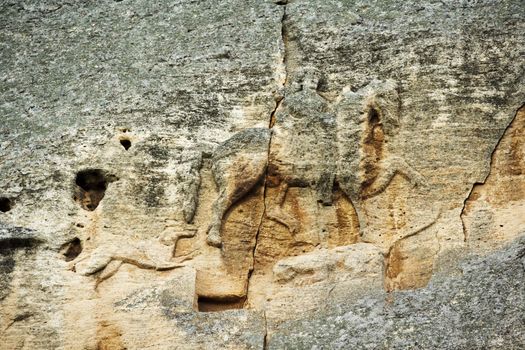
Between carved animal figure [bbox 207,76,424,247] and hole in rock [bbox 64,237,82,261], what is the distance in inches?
44.2

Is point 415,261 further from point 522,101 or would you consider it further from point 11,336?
point 11,336

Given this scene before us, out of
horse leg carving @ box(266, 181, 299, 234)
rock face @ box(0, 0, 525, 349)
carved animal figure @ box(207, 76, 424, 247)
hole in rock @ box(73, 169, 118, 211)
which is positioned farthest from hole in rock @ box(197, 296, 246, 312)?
hole in rock @ box(73, 169, 118, 211)

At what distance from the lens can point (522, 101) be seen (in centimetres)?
1054

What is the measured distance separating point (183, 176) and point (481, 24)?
3.01 meters

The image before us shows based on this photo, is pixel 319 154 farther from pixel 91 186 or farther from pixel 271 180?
pixel 91 186

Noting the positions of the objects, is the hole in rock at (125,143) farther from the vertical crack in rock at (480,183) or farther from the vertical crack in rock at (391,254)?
the vertical crack in rock at (480,183)

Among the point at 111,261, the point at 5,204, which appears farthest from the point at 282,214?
the point at 5,204

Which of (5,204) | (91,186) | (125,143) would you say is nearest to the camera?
(5,204)

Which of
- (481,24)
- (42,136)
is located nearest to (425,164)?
(481,24)

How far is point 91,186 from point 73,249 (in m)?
0.65

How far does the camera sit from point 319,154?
1060 centimetres

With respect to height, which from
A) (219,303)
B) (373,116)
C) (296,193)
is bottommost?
(219,303)

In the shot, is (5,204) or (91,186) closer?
(5,204)

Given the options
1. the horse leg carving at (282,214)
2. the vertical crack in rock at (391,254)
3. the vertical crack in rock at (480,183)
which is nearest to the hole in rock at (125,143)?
the horse leg carving at (282,214)
